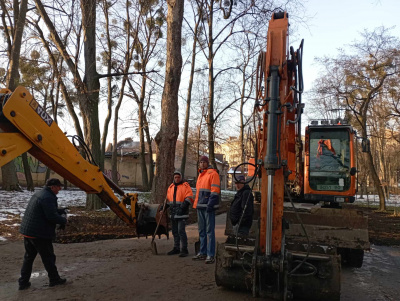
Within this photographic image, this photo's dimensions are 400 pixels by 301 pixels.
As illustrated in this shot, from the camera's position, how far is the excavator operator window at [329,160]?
8438 millimetres

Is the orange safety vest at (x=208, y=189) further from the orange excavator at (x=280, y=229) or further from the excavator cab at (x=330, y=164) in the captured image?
the excavator cab at (x=330, y=164)

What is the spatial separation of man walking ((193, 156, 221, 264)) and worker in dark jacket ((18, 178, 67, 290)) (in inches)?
106

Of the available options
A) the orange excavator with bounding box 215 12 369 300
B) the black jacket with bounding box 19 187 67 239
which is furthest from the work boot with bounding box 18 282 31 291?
the orange excavator with bounding box 215 12 369 300

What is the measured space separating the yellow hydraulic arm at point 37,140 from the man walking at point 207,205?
2.06 metres

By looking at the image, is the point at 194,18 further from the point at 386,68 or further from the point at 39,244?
the point at 39,244

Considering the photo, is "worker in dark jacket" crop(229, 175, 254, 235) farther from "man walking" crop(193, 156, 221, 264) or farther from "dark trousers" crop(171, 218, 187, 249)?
"dark trousers" crop(171, 218, 187, 249)

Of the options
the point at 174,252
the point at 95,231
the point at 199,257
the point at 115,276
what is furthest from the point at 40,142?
the point at 95,231

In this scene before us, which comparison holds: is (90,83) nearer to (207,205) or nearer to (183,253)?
(183,253)

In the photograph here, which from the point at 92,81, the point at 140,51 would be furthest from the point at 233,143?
the point at 92,81

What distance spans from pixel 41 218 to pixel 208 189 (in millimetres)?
3055

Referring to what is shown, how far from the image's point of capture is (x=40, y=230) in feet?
16.5

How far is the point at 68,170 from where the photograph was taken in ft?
16.8

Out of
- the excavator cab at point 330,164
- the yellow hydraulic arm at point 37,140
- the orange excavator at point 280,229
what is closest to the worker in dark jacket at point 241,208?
the orange excavator at point 280,229

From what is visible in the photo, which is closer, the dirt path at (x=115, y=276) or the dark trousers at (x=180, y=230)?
the dirt path at (x=115, y=276)
